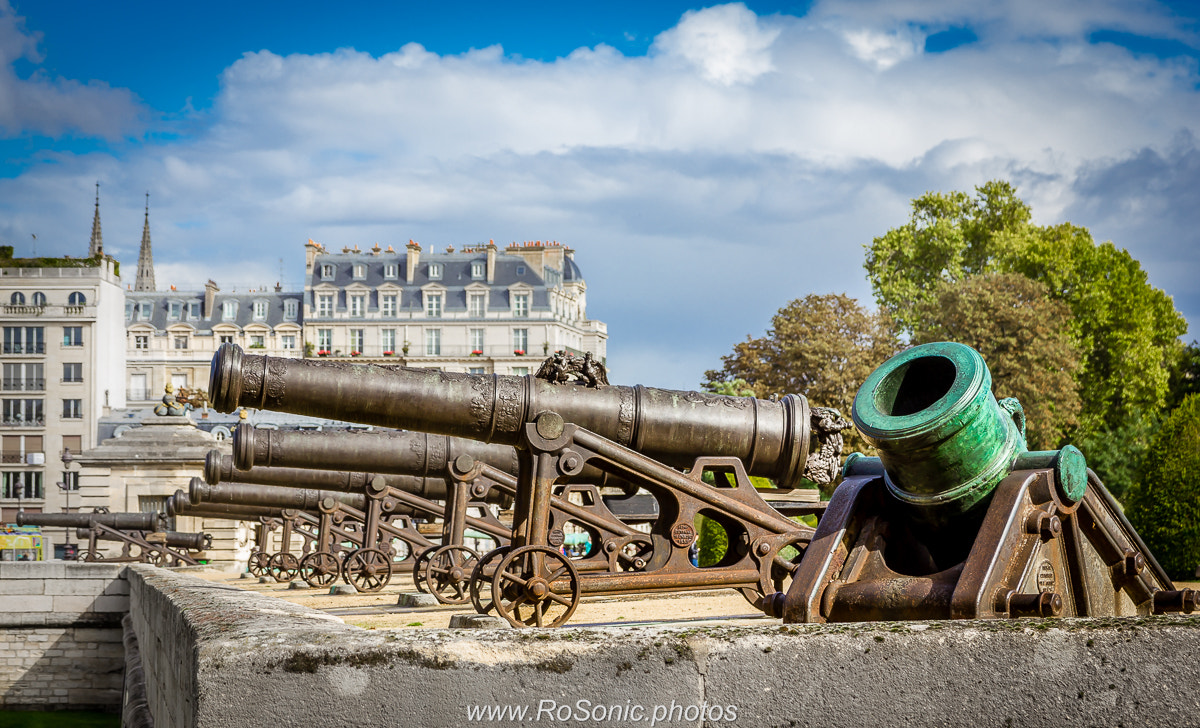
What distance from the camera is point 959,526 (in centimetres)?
505

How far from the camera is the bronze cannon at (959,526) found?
4.65 m

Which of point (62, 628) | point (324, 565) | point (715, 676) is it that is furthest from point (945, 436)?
point (62, 628)

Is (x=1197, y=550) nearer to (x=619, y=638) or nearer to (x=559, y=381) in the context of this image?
(x=559, y=381)

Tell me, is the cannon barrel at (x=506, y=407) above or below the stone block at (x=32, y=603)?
above

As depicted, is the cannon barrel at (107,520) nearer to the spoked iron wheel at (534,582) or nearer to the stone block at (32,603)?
the stone block at (32,603)

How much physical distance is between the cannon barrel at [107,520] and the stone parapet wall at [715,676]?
26.9 meters

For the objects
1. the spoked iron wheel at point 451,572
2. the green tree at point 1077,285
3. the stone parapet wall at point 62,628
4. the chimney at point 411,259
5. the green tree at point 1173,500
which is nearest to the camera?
the spoked iron wheel at point 451,572

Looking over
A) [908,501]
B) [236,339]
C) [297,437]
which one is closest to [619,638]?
[908,501]

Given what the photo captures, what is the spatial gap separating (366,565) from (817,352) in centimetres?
2025

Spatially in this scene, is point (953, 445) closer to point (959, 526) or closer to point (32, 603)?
point (959, 526)

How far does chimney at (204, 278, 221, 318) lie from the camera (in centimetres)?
7912

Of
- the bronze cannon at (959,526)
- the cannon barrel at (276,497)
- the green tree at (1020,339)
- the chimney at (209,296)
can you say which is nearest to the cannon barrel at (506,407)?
the bronze cannon at (959,526)

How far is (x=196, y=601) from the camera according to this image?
5.19m

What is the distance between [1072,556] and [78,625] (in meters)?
17.4
